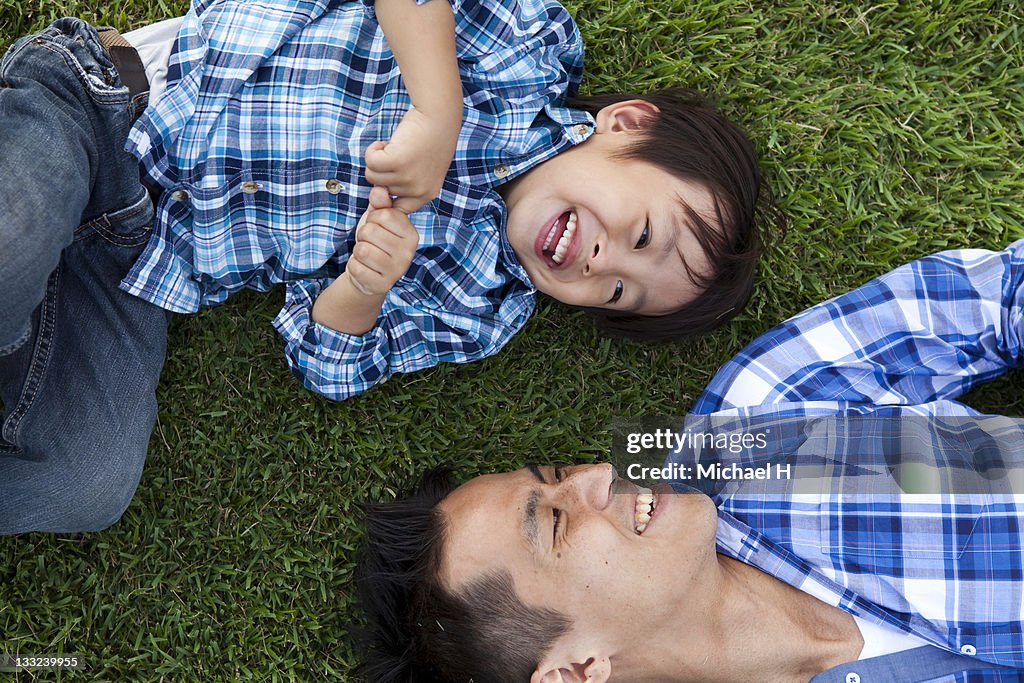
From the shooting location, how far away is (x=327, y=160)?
2203 mm

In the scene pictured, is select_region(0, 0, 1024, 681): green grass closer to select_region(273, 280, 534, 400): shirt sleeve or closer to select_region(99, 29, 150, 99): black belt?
select_region(273, 280, 534, 400): shirt sleeve

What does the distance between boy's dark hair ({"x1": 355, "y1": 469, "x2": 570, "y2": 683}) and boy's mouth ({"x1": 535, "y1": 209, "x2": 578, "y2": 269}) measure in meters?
0.70

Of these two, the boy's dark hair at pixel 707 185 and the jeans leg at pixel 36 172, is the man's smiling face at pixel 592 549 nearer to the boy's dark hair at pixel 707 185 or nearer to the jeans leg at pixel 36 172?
the boy's dark hair at pixel 707 185

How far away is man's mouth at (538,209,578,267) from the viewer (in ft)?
7.15

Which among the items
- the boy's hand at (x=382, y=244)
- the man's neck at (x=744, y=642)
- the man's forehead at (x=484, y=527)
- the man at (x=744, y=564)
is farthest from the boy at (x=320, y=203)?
the man's neck at (x=744, y=642)

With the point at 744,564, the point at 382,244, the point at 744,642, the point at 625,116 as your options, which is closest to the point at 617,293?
the point at 625,116

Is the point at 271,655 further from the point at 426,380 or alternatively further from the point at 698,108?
the point at 698,108

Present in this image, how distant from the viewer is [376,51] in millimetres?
2197

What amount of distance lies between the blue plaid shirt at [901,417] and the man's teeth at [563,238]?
2.02 feet

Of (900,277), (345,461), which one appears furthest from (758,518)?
(345,461)

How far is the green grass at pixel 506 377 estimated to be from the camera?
2.53 meters

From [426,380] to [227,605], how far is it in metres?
0.94

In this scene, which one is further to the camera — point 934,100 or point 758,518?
point 934,100

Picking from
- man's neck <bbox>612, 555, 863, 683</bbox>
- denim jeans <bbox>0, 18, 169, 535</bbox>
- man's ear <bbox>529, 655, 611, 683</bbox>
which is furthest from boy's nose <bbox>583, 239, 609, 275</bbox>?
denim jeans <bbox>0, 18, 169, 535</bbox>
